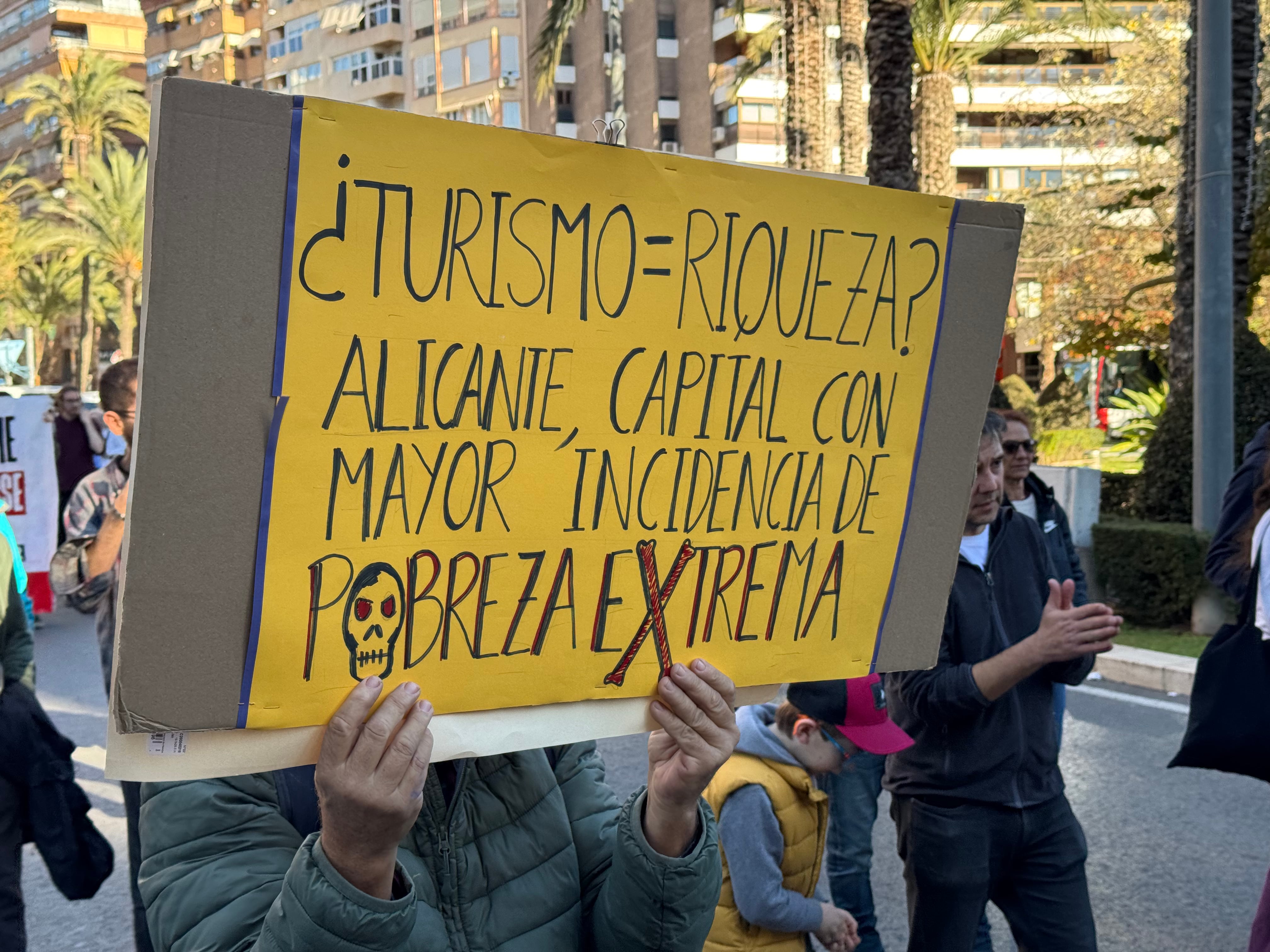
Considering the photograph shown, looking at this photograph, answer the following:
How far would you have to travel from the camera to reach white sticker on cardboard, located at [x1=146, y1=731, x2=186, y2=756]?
4.24ft

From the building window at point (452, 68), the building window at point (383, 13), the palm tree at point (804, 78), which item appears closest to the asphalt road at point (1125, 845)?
the palm tree at point (804, 78)

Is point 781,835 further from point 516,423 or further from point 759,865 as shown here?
point 516,423

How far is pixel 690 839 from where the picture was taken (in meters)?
1.67

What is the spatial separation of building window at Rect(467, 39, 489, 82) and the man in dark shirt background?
47.2m

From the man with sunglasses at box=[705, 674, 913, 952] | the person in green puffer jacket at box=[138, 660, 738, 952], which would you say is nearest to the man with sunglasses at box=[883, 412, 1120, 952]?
the man with sunglasses at box=[705, 674, 913, 952]

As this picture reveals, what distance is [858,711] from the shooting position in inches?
110

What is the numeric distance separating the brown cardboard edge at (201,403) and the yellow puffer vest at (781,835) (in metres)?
A: 1.73

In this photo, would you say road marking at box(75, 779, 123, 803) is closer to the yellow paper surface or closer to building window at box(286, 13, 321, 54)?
the yellow paper surface

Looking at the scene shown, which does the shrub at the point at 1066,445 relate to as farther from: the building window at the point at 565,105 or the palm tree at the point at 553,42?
the building window at the point at 565,105

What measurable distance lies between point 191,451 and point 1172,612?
8803 millimetres

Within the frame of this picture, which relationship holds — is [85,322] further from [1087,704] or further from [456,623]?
[456,623]

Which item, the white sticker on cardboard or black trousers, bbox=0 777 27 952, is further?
black trousers, bbox=0 777 27 952

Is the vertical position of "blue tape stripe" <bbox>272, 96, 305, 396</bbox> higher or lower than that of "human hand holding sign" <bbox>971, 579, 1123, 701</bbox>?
higher

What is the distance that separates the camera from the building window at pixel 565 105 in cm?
5606
